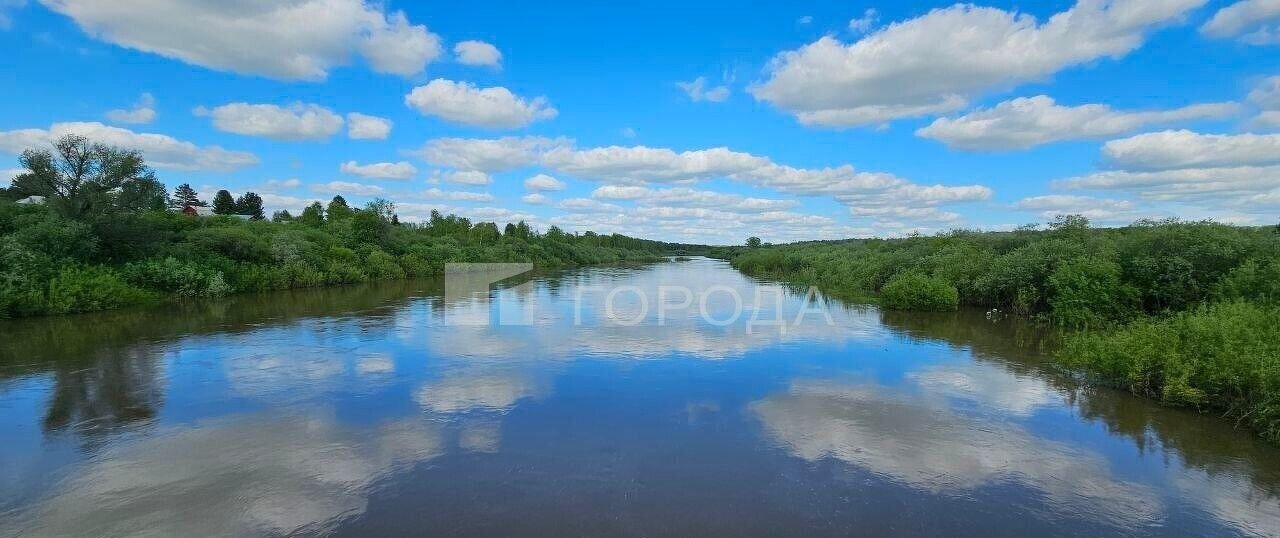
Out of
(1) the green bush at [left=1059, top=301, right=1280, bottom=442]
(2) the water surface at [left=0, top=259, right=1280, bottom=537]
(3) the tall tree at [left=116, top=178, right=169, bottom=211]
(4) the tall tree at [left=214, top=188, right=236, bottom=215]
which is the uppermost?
(4) the tall tree at [left=214, top=188, right=236, bottom=215]

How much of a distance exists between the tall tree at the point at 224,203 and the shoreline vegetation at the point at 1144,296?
84.9 metres

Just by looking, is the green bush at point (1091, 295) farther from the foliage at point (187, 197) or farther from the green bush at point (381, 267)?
the foliage at point (187, 197)

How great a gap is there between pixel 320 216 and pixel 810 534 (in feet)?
226

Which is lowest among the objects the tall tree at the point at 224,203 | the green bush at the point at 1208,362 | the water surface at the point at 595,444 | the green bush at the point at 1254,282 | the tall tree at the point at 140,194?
the water surface at the point at 595,444

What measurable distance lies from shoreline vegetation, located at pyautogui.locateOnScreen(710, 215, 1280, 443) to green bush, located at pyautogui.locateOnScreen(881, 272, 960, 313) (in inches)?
2.0

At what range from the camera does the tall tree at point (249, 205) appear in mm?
85500

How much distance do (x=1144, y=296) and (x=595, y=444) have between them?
55.1 ft

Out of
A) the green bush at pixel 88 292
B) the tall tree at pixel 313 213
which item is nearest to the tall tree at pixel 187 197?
the tall tree at pixel 313 213

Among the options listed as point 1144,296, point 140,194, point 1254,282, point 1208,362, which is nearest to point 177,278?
point 140,194

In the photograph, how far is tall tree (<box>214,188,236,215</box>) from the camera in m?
81.5

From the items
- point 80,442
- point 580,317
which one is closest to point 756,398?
point 80,442

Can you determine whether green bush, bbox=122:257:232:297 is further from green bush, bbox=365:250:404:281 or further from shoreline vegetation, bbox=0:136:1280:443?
green bush, bbox=365:250:404:281

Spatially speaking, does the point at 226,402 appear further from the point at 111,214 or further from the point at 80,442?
the point at 111,214

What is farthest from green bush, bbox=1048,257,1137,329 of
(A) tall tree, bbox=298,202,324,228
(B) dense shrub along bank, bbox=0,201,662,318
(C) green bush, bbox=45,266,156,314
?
(A) tall tree, bbox=298,202,324,228
